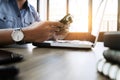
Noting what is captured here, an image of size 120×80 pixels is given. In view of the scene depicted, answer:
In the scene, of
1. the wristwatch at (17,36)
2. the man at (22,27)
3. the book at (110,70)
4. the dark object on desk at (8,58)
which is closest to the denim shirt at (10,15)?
the man at (22,27)

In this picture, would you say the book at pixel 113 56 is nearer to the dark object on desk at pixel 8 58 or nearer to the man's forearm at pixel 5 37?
the dark object on desk at pixel 8 58

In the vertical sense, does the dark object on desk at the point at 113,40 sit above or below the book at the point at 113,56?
above

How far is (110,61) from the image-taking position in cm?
37

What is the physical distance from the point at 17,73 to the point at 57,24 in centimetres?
71

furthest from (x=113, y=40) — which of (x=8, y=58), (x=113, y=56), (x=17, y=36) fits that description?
(x=17, y=36)

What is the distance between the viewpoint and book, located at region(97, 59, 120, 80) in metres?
0.32

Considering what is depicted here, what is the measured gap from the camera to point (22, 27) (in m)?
1.44

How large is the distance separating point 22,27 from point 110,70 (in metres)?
1.16

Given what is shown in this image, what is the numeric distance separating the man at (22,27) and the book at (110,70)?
643 mm

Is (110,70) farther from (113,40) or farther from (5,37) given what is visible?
(5,37)

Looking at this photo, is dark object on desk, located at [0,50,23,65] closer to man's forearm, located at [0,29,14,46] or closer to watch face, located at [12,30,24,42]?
watch face, located at [12,30,24,42]

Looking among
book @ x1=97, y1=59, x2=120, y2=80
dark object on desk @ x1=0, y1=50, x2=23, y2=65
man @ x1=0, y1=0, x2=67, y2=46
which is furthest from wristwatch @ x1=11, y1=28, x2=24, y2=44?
book @ x1=97, y1=59, x2=120, y2=80

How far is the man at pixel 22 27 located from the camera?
1053 mm

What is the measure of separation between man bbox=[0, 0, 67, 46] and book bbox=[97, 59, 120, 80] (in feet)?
2.11
